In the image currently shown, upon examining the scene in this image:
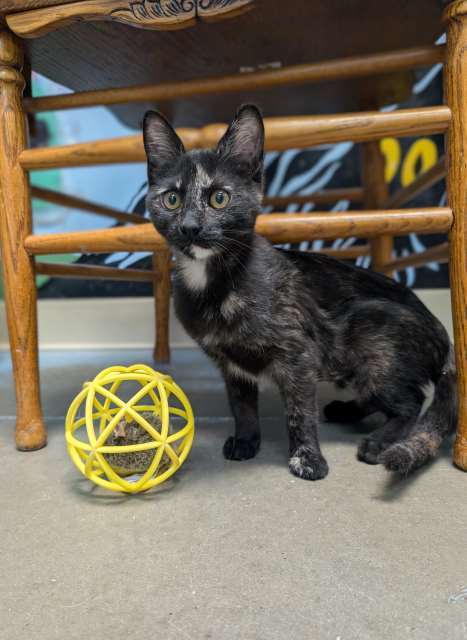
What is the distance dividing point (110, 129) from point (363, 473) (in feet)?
5.81

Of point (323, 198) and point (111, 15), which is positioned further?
point (323, 198)

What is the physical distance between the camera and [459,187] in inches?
30.7

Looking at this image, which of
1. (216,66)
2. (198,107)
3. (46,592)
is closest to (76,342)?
(198,107)

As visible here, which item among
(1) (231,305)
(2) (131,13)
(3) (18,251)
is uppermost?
(2) (131,13)

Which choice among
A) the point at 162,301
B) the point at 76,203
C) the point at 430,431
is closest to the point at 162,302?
the point at 162,301

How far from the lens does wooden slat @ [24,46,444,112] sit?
0.85m

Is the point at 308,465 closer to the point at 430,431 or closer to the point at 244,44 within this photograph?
the point at 430,431

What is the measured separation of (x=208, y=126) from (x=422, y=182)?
615 millimetres

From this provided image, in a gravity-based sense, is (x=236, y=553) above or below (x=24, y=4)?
below

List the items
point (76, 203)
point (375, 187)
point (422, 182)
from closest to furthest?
point (422, 182) → point (76, 203) → point (375, 187)

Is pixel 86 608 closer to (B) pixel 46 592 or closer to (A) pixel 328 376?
(B) pixel 46 592

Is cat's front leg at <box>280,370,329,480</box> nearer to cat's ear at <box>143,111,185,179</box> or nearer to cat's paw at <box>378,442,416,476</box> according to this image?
cat's paw at <box>378,442,416,476</box>

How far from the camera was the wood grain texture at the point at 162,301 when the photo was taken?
1.64m

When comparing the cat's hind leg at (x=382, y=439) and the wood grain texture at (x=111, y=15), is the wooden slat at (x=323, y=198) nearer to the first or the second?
the wood grain texture at (x=111, y=15)
